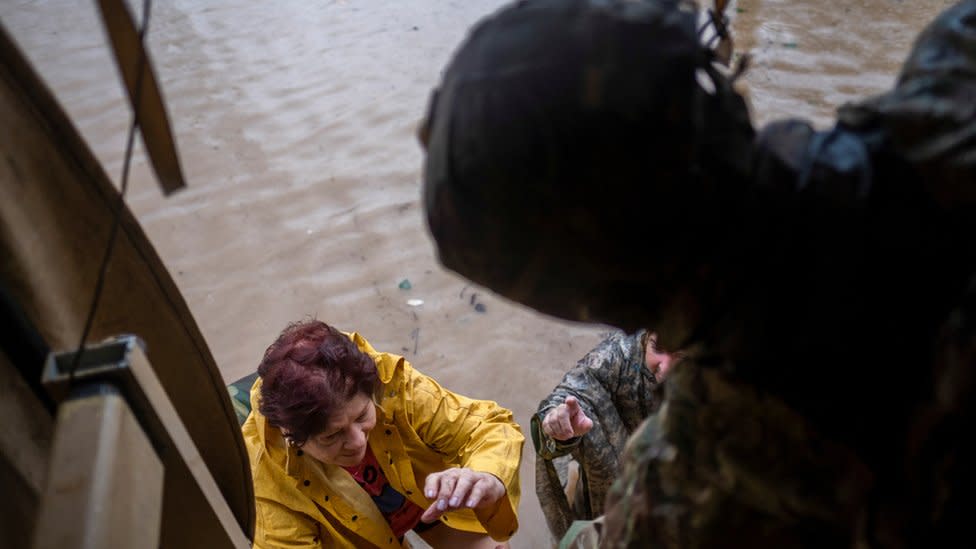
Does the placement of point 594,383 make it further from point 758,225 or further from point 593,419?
point 758,225

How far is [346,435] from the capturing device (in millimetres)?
1435

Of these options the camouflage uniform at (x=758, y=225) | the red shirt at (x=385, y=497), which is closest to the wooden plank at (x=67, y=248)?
the camouflage uniform at (x=758, y=225)

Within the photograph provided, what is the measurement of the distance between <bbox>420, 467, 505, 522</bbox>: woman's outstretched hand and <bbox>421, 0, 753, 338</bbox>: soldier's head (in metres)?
0.99

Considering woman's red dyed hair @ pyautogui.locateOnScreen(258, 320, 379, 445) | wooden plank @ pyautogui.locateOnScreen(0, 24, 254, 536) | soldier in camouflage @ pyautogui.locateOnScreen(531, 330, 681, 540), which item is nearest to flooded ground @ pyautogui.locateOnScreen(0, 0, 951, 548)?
soldier in camouflage @ pyautogui.locateOnScreen(531, 330, 681, 540)

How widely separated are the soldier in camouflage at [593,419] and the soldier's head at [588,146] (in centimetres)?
108

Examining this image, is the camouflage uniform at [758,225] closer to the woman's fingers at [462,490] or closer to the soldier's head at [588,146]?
the soldier's head at [588,146]

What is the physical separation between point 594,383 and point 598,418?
0.26 feet

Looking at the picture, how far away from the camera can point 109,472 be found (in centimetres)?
Result: 51

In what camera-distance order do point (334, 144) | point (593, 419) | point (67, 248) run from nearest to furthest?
point (67, 248), point (593, 419), point (334, 144)

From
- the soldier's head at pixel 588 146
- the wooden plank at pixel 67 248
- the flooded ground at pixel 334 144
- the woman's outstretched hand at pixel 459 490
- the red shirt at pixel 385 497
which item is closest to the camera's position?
the soldier's head at pixel 588 146

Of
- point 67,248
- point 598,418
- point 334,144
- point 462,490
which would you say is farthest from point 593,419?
point 334,144

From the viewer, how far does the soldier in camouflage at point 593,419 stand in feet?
5.00

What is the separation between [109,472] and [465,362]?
1.87 meters

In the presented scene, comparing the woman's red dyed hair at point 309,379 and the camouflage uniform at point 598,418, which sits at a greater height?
the woman's red dyed hair at point 309,379
